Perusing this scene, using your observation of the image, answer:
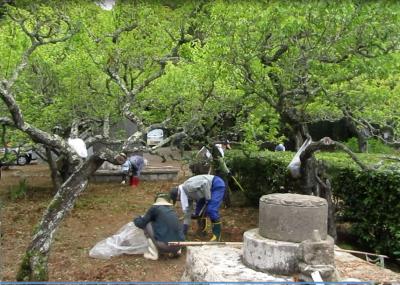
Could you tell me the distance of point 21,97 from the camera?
10.6m

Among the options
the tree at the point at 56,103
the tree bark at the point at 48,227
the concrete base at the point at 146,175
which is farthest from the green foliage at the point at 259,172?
the tree bark at the point at 48,227

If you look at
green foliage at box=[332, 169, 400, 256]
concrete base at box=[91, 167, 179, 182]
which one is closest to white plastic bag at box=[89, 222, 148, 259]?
green foliage at box=[332, 169, 400, 256]

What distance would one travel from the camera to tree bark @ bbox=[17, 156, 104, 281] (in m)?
6.33

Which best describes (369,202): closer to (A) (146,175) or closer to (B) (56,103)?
(B) (56,103)

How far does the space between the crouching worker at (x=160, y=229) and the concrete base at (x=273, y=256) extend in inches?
91.6

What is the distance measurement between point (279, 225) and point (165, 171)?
12.2 m

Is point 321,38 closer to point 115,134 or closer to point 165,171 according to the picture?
point 115,134

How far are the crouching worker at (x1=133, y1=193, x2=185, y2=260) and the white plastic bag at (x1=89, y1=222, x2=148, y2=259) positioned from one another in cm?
17

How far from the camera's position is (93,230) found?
9930 mm

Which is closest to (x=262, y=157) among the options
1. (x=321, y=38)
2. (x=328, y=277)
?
(x=321, y=38)

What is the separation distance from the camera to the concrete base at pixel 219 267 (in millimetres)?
5637

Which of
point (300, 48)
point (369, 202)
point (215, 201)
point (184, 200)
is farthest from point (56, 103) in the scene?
point (369, 202)

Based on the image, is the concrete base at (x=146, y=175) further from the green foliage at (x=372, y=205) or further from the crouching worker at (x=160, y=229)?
the green foliage at (x=372, y=205)

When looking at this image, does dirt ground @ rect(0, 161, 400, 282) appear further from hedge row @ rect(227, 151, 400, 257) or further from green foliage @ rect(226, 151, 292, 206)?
hedge row @ rect(227, 151, 400, 257)
